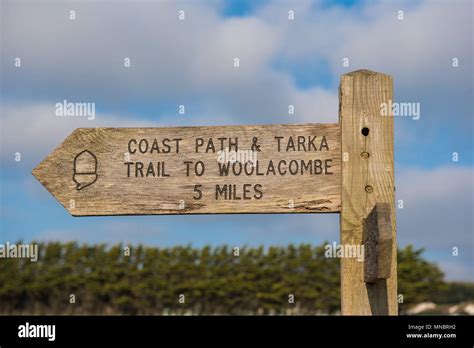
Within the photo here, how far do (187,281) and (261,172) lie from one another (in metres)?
12.0

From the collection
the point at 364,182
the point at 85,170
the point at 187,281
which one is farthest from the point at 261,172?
the point at 187,281

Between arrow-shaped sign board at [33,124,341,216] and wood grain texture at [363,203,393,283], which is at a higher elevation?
arrow-shaped sign board at [33,124,341,216]

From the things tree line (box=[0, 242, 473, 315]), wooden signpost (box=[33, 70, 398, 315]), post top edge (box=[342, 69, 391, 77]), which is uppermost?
post top edge (box=[342, 69, 391, 77])

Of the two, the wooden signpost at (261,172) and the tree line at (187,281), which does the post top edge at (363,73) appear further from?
the tree line at (187,281)

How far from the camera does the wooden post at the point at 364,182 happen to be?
13.0 ft

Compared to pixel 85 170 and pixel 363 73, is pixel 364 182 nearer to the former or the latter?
pixel 363 73

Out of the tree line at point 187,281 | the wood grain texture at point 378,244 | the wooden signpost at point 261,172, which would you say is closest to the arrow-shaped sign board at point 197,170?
the wooden signpost at point 261,172

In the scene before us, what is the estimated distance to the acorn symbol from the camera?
4242 millimetres

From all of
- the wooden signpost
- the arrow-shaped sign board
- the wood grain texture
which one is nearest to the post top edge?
the wooden signpost

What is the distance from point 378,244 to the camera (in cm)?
347

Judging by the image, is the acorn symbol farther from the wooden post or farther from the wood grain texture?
the wood grain texture
